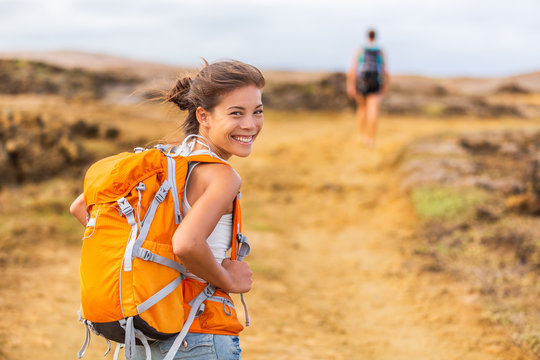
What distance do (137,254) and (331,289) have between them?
3.72 meters

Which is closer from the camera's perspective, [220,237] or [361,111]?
[220,237]

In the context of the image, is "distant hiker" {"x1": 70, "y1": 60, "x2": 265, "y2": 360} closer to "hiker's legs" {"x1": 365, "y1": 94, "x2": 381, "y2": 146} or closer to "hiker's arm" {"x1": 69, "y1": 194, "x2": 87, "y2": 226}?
"hiker's arm" {"x1": 69, "y1": 194, "x2": 87, "y2": 226}

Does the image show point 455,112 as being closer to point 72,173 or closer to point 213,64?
point 72,173

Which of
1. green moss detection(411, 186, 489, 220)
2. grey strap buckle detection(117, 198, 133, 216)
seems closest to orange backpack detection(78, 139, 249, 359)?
grey strap buckle detection(117, 198, 133, 216)

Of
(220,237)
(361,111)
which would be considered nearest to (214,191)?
(220,237)

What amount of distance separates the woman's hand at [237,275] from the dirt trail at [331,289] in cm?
207

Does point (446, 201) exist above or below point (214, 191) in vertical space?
below

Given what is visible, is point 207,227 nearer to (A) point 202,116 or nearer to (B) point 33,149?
(A) point 202,116

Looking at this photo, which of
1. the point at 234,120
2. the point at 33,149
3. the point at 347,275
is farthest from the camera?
the point at 33,149

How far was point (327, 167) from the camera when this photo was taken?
30.0ft

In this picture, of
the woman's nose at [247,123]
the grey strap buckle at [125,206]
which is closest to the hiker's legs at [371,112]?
the woman's nose at [247,123]

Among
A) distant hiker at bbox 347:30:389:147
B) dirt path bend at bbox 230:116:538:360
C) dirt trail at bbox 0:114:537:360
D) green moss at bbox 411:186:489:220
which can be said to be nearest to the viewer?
dirt trail at bbox 0:114:537:360

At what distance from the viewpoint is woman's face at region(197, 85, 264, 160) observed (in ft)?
6.04

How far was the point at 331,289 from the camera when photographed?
508 cm
